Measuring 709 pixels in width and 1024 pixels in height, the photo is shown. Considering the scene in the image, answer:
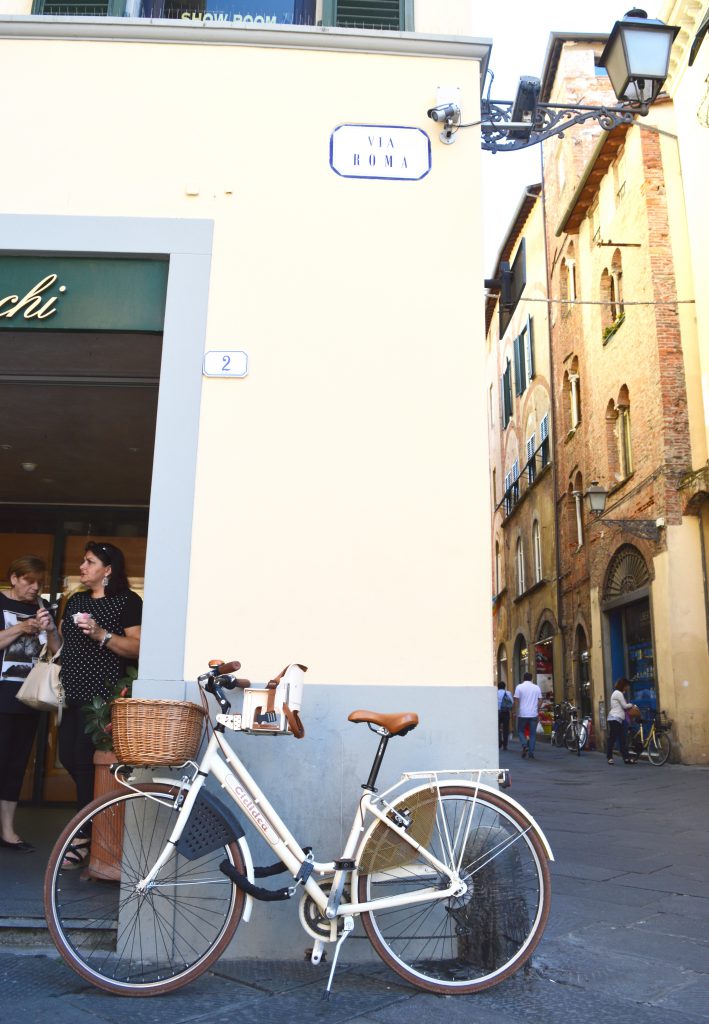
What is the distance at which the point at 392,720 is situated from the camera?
3500mm

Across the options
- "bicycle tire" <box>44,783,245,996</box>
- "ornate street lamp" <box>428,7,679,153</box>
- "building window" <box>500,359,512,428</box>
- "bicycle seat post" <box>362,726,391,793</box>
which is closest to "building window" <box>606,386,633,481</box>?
"building window" <box>500,359,512,428</box>

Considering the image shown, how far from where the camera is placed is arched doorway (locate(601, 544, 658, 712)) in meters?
18.5

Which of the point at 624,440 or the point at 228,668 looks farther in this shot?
the point at 624,440

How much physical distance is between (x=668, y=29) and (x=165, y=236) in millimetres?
3498

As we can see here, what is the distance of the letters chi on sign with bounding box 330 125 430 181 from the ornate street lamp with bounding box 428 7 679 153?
0.56 meters

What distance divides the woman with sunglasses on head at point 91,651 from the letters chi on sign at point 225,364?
1303 millimetres

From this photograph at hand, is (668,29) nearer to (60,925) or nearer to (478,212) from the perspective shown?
(478,212)

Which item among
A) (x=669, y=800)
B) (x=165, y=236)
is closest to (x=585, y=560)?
(x=669, y=800)

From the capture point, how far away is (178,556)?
422 cm

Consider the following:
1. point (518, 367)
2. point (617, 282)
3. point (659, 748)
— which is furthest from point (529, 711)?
point (518, 367)

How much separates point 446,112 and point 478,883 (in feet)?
12.3

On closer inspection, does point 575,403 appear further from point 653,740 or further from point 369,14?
point 369,14

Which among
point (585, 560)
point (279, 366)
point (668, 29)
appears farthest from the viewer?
point (585, 560)

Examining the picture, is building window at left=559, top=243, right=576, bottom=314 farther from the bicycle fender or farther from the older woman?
the bicycle fender
